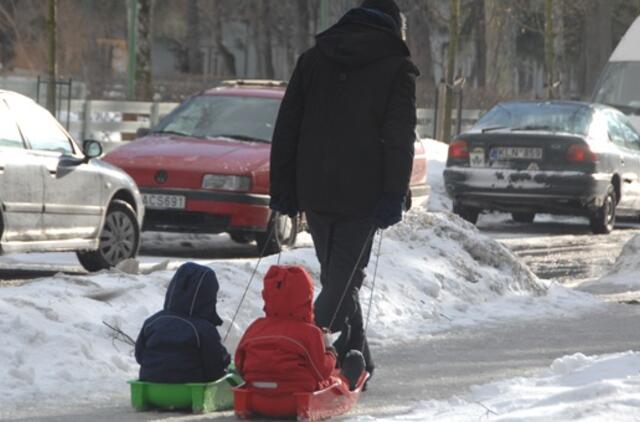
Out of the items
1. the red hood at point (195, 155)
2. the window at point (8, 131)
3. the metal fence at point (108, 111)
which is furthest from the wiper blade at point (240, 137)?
the metal fence at point (108, 111)

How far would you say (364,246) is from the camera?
772 cm

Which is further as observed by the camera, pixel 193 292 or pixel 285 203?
pixel 285 203

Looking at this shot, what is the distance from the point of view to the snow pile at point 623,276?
539 inches

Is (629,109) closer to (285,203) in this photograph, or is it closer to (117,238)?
(117,238)

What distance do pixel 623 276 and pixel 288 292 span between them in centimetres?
745

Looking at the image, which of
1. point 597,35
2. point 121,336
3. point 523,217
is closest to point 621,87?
point 523,217

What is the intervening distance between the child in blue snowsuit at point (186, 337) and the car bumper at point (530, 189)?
40.9 ft

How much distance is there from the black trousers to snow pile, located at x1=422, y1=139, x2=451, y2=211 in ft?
51.7

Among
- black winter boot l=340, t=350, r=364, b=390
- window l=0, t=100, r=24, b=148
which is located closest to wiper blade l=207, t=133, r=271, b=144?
window l=0, t=100, r=24, b=148

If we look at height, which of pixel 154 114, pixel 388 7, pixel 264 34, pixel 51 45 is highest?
pixel 388 7

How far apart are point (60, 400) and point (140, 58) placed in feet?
95.3

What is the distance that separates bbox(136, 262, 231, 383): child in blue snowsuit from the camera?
7.35 m

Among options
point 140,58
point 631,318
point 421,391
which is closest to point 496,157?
point 631,318

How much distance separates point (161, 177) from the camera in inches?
631
